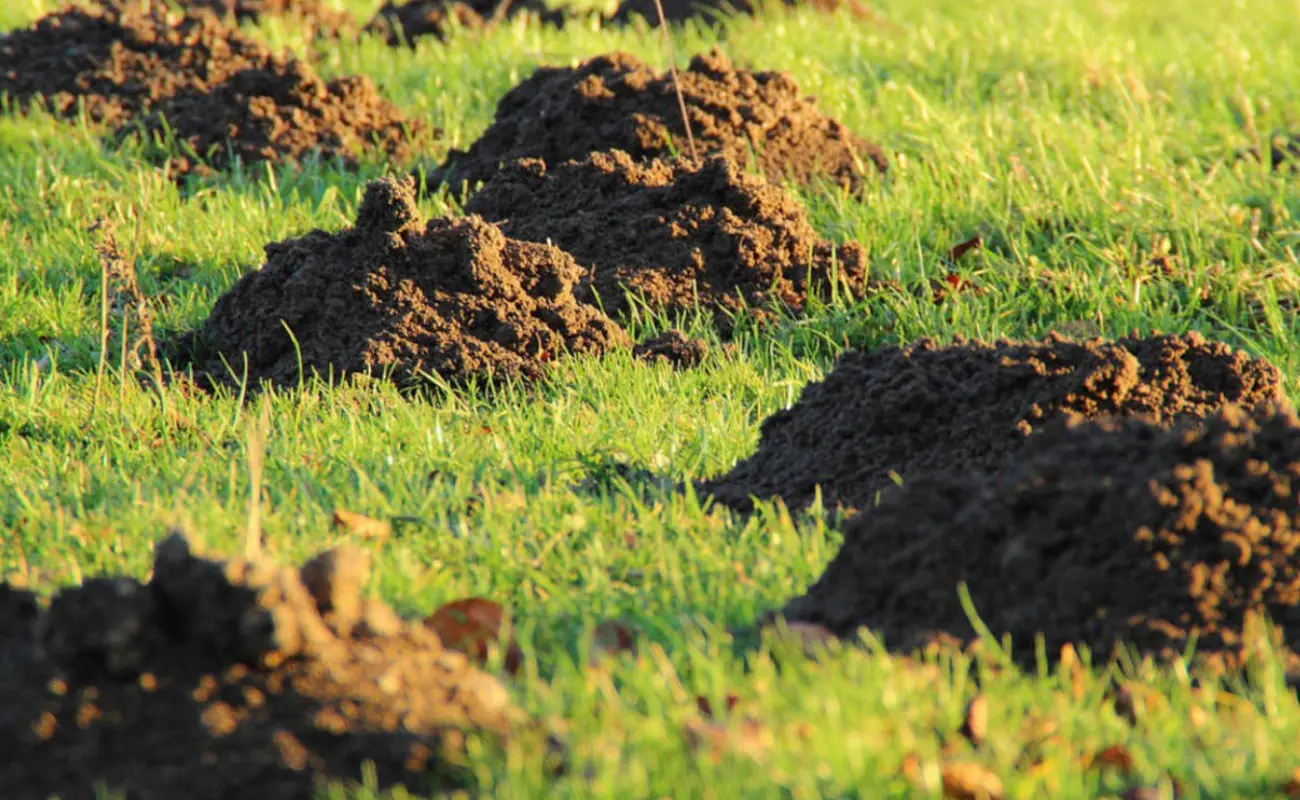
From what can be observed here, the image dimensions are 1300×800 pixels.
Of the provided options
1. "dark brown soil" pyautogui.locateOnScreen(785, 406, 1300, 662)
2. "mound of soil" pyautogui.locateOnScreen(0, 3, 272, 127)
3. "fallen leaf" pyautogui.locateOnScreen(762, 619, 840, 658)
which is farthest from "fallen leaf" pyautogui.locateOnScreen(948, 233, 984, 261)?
"mound of soil" pyautogui.locateOnScreen(0, 3, 272, 127)

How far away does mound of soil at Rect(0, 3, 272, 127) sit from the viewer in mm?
8500

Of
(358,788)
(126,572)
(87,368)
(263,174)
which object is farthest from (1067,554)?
(263,174)

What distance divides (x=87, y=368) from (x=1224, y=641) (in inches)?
165

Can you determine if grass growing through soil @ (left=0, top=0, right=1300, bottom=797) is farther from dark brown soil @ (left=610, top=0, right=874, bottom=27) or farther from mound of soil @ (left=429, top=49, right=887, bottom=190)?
dark brown soil @ (left=610, top=0, right=874, bottom=27)

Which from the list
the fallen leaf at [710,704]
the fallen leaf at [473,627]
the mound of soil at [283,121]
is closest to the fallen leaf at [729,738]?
the fallen leaf at [710,704]

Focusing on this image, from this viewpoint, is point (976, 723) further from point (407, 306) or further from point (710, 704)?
point (407, 306)

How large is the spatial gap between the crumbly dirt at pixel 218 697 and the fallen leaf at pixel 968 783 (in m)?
0.71

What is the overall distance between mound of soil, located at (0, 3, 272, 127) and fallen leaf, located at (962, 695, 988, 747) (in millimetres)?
6863

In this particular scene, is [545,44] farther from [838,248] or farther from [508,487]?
[508,487]

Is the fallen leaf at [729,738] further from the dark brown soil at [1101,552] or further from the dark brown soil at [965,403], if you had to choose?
the dark brown soil at [965,403]

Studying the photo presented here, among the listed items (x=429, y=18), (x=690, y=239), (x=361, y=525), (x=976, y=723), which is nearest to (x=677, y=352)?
(x=690, y=239)

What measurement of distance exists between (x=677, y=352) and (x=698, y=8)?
19.7 ft

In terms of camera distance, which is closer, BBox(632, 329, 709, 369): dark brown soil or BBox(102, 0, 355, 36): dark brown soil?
BBox(632, 329, 709, 369): dark brown soil

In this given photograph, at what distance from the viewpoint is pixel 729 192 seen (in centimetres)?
626
